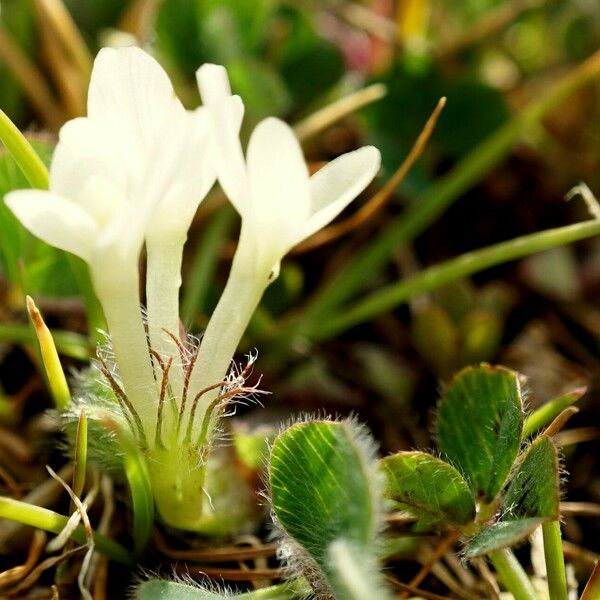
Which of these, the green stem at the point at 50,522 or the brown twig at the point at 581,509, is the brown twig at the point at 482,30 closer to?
the brown twig at the point at 581,509

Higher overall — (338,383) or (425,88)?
(425,88)

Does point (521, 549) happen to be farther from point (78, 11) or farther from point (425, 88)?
point (78, 11)

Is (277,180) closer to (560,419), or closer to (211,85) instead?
(211,85)

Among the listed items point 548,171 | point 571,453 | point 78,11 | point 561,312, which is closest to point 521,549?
point 571,453

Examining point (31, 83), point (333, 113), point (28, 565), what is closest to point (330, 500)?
point (28, 565)

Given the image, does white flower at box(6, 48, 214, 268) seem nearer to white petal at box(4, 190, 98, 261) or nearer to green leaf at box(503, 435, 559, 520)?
white petal at box(4, 190, 98, 261)

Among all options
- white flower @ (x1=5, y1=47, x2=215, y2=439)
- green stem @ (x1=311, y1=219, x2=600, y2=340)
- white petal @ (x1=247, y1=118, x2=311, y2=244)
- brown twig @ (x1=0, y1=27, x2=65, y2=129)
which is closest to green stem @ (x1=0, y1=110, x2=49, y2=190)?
white flower @ (x1=5, y1=47, x2=215, y2=439)

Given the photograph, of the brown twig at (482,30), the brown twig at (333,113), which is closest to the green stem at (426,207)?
the brown twig at (333,113)
